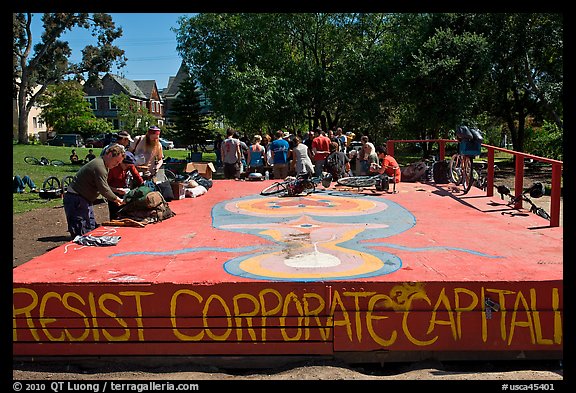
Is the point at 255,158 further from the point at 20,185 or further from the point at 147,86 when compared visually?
the point at 147,86

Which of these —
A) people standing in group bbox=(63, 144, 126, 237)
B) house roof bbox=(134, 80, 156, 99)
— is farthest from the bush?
house roof bbox=(134, 80, 156, 99)

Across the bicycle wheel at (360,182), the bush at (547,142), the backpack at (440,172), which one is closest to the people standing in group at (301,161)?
the bicycle wheel at (360,182)

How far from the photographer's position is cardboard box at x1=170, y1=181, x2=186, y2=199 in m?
11.7

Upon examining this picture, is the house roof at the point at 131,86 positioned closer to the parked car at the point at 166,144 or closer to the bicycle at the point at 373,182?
the parked car at the point at 166,144

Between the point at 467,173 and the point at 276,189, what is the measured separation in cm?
427

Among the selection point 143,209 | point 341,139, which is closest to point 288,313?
point 143,209

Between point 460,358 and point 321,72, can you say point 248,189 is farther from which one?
point 321,72

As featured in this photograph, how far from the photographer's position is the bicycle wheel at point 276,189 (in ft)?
40.6

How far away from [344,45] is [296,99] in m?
4.20

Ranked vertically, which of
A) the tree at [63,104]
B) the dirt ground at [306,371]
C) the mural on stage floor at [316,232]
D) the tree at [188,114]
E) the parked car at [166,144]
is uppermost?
the tree at [63,104]

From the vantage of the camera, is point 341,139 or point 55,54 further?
point 55,54

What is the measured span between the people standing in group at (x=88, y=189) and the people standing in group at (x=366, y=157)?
7.40 m

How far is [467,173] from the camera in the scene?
12289 millimetres

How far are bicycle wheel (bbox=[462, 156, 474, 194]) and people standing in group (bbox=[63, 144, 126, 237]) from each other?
7415mm
